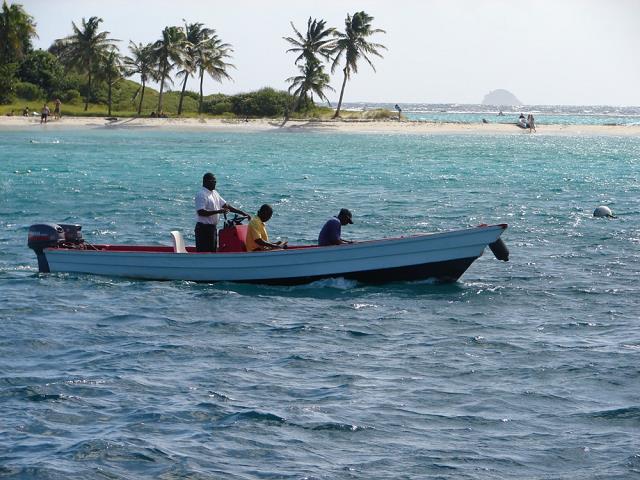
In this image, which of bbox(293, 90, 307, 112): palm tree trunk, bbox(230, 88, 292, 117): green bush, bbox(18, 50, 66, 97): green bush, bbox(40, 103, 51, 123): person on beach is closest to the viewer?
bbox(40, 103, 51, 123): person on beach

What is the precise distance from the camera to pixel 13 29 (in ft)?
252

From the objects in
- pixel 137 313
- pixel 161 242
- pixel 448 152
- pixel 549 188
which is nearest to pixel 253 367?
pixel 137 313

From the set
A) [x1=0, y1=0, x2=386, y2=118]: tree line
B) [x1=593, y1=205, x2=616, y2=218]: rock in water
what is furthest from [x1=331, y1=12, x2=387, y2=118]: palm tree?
[x1=593, y1=205, x2=616, y2=218]: rock in water

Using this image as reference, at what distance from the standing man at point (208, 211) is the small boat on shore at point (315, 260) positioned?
0.89ft

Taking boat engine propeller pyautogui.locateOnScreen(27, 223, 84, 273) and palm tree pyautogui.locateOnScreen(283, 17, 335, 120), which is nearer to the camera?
boat engine propeller pyautogui.locateOnScreen(27, 223, 84, 273)

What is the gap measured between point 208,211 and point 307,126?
66384mm

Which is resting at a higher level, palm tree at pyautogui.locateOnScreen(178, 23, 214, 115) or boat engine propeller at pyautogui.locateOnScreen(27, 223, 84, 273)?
palm tree at pyautogui.locateOnScreen(178, 23, 214, 115)

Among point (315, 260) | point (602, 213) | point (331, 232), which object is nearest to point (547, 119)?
point (602, 213)

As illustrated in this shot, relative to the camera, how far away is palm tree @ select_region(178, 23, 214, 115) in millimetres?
84125

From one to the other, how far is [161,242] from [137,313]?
8.19m

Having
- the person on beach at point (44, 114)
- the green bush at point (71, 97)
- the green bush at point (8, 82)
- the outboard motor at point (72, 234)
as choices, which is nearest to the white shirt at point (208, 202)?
the outboard motor at point (72, 234)

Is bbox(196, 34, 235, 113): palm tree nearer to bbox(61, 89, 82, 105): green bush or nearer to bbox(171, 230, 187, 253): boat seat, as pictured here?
bbox(61, 89, 82, 105): green bush

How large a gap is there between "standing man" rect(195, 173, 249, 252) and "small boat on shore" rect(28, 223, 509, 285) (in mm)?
271

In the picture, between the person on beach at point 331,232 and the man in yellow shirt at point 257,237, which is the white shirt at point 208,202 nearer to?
the man in yellow shirt at point 257,237
